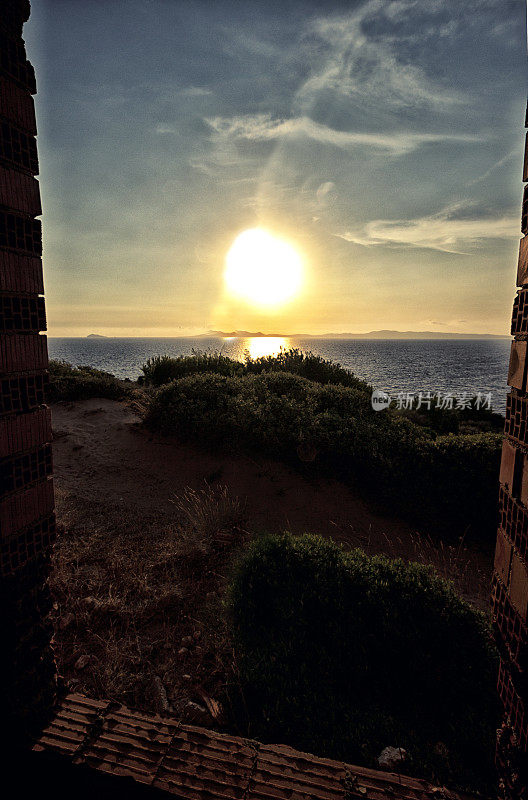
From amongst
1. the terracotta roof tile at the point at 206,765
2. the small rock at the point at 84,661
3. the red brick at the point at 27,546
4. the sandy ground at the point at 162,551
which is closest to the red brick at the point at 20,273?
the red brick at the point at 27,546

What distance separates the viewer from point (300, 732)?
276 cm

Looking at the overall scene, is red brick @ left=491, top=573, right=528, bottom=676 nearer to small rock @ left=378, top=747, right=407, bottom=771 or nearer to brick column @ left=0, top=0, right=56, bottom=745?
small rock @ left=378, top=747, right=407, bottom=771

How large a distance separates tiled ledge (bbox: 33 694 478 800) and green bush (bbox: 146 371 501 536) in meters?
5.35

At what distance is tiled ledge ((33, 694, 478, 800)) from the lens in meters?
1.78

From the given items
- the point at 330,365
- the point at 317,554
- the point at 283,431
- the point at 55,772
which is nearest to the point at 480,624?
the point at 317,554

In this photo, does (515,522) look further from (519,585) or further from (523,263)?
(523,263)

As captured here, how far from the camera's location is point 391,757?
2.52 m

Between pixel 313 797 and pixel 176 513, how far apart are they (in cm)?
503

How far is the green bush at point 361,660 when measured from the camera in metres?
2.69

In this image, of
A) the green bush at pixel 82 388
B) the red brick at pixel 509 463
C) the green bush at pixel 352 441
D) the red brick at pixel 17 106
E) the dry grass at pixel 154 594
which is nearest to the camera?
the red brick at pixel 509 463

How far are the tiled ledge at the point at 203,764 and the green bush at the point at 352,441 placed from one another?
17.6ft

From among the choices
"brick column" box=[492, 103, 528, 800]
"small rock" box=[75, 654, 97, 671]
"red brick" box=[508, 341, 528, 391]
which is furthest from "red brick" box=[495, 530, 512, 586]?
"small rock" box=[75, 654, 97, 671]

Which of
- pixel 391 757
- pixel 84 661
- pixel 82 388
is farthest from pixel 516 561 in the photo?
pixel 82 388

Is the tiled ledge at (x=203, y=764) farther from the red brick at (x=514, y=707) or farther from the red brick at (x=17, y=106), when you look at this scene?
the red brick at (x=17, y=106)
